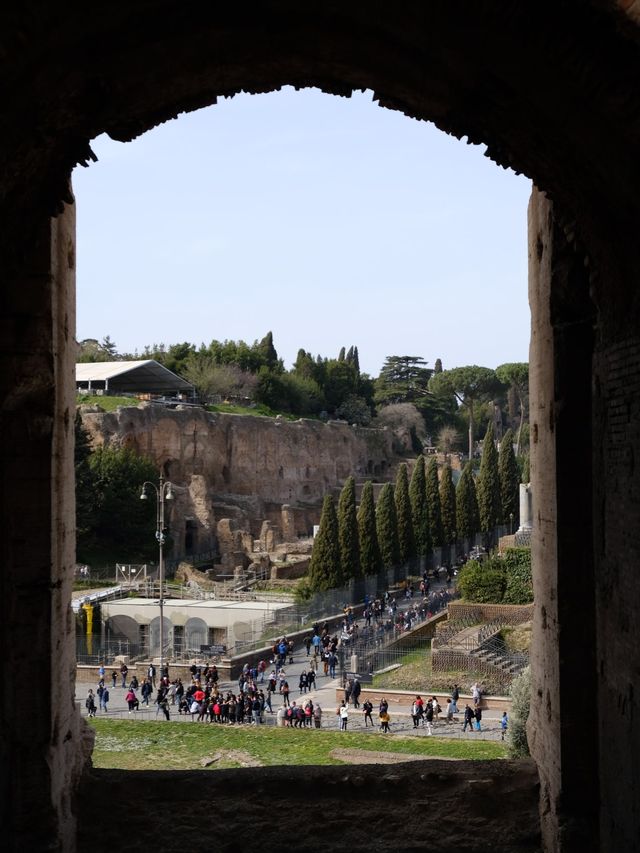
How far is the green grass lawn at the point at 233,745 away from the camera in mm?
14094

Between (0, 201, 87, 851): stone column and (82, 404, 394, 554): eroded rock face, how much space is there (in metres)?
30.4

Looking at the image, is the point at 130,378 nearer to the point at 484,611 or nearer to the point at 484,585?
the point at 484,585

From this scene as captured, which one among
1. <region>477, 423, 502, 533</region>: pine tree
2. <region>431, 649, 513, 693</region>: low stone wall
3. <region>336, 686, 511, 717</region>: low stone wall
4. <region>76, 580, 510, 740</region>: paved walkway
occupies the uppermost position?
<region>477, 423, 502, 533</region>: pine tree

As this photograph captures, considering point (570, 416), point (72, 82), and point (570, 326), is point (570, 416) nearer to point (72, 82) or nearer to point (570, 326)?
point (570, 326)

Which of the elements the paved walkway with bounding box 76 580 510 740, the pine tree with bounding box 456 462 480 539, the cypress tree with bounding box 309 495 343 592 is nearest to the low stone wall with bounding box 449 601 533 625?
the cypress tree with bounding box 309 495 343 592

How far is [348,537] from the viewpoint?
29.4 metres

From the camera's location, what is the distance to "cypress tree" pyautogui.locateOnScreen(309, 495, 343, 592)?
2827 cm

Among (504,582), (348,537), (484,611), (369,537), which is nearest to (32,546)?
(484,611)

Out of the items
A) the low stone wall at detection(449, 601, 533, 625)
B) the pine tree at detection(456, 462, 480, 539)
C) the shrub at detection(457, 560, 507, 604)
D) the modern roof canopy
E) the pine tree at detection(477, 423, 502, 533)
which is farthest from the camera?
the modern roof canopy

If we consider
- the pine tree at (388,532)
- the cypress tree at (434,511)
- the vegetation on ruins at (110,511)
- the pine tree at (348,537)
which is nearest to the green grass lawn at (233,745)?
the pine tree at (348,537)

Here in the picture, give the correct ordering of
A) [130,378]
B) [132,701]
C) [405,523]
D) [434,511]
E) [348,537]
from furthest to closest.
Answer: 1. [130,378]
2. [434,511]
3. [405,523]
4. [348,537]
5. [132,701]

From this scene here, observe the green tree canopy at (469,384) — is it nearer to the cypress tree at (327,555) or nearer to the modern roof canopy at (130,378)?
the modern roof canopy at (130,378)

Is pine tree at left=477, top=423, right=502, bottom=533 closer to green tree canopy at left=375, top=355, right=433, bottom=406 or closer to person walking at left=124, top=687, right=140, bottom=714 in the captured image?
person walking at left=124, top=687, right=140, bottom=714

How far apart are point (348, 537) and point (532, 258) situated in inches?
907
